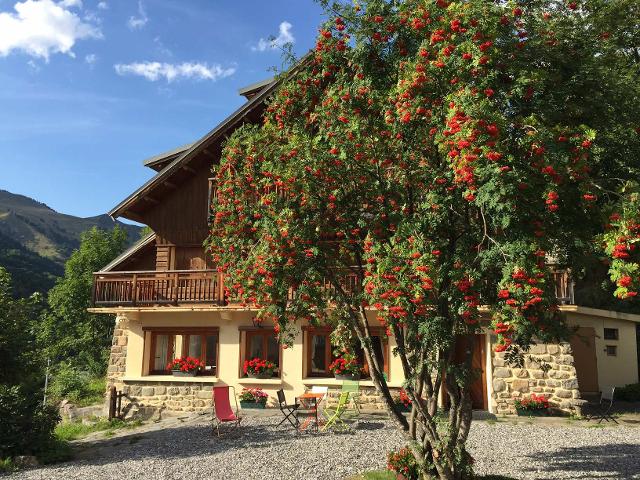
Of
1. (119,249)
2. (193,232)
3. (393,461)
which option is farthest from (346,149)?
(119,249)

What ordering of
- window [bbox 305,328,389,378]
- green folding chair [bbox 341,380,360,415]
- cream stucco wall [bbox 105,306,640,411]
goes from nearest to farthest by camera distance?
green folding chair [bbox 341,380,360,415]
cream stucco wall [bbox 105,306,640,411]
window [bbox 305,328,389,378]

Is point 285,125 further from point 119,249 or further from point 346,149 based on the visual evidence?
point 119,249

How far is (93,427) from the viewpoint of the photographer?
14031mm

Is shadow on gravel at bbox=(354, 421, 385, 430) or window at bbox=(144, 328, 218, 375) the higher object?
window at bbox=(144, 328, 218, 375)

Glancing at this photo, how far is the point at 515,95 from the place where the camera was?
5.93 metres

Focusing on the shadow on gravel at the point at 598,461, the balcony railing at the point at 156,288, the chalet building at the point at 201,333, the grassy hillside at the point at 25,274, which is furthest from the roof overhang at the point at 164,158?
the grassy hillside at the point at 25,274

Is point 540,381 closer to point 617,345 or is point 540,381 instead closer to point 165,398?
point 617,345

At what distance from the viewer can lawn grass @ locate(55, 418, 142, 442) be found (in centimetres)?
1317

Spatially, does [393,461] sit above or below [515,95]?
below

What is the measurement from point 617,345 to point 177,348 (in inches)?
585

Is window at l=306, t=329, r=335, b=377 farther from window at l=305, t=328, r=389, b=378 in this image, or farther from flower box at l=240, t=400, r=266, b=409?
flower box at l=240, t=400, r=266, b=409

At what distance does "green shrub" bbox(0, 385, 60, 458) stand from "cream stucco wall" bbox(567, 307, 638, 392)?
14533mm

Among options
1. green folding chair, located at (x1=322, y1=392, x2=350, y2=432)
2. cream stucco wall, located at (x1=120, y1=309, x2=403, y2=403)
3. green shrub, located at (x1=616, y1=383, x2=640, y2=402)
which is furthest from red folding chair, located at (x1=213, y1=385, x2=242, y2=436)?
green shrub, located at (x1=616, y1=383, x2=640, y2=402)

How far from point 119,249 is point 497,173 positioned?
34.4 metres
